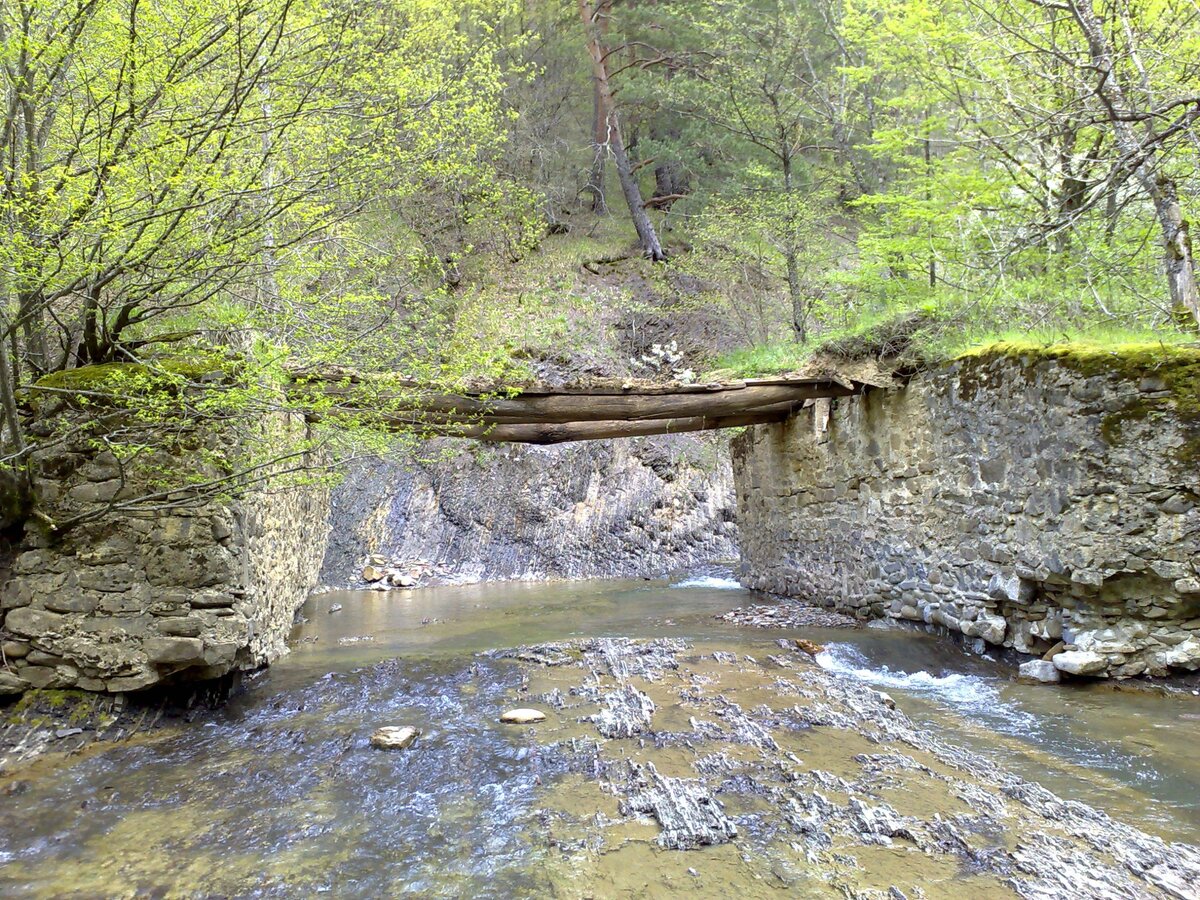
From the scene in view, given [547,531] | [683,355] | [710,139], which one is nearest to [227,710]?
[547,531]

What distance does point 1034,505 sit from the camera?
525 centimetres

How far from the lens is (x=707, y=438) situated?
589 inches

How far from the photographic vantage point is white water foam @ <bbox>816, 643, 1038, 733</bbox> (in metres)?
4.28

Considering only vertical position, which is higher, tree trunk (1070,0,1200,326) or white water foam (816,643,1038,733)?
tree trunk (1070,0,1200,326)

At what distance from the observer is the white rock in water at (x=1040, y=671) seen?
16.1 ft

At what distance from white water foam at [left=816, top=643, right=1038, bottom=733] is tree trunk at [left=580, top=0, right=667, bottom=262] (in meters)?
14.6

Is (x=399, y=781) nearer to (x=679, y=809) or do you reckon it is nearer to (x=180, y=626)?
(x=679, y=809)

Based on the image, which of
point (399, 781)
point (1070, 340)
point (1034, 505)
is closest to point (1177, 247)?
point (1070, 340)

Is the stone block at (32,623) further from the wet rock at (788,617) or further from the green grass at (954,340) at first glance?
the green grass at (954,340)

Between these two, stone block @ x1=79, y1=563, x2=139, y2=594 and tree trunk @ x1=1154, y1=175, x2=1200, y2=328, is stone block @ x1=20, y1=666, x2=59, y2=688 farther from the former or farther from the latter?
tree trunk @ x1=1154, y1=175, x2=1200, y2=328

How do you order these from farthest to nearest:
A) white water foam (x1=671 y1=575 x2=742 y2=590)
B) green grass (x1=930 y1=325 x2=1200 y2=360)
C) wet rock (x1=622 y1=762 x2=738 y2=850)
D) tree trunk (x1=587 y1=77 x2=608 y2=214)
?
tree trunk (x1=587 y1=77 x2=608 y2=214), white water foam (x1=671 y1=575 x2=742 y2=590), green grass (x1=930 y1=325 x2=1200 y2=360), wet rock (x1=622 y1=762 x2=738 y2=850)

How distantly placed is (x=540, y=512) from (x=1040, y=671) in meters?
10.1

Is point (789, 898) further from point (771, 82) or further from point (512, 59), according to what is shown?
point (512, 59)

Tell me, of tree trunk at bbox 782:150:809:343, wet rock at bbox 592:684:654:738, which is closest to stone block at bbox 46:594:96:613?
wet rock at bbox 592:684:654:738
